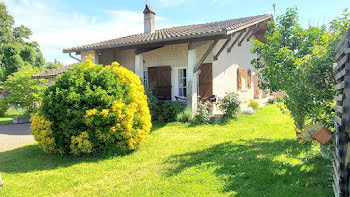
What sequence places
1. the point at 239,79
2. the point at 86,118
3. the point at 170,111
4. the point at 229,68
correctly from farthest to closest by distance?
the point at 239,79, the point at 229,68, the point at 170,111, the point at 86,118

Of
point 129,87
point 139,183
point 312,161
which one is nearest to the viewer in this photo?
point 139,183

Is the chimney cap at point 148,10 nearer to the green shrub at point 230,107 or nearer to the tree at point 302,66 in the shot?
the green shrub at point 230,107

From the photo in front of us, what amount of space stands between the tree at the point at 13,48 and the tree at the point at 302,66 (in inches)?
977

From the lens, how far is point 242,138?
19.6 feet

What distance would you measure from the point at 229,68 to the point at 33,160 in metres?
8.84

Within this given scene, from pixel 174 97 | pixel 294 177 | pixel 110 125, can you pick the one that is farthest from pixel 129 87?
pixel 174 97

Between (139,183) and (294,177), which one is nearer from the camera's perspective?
(294,177)

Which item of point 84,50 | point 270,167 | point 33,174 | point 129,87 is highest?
point 84,50

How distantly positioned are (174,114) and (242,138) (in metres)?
3.47

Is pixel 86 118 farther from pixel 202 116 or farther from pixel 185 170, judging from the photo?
pixel 202 116

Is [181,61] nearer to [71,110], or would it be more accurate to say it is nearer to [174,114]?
[174,114]

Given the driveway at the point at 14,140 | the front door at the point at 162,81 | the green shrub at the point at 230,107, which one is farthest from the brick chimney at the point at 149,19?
the driveway at the point at 14,140

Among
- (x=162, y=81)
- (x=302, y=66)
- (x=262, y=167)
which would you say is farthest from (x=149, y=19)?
(x=262, y=167)

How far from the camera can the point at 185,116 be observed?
8.56 metres
